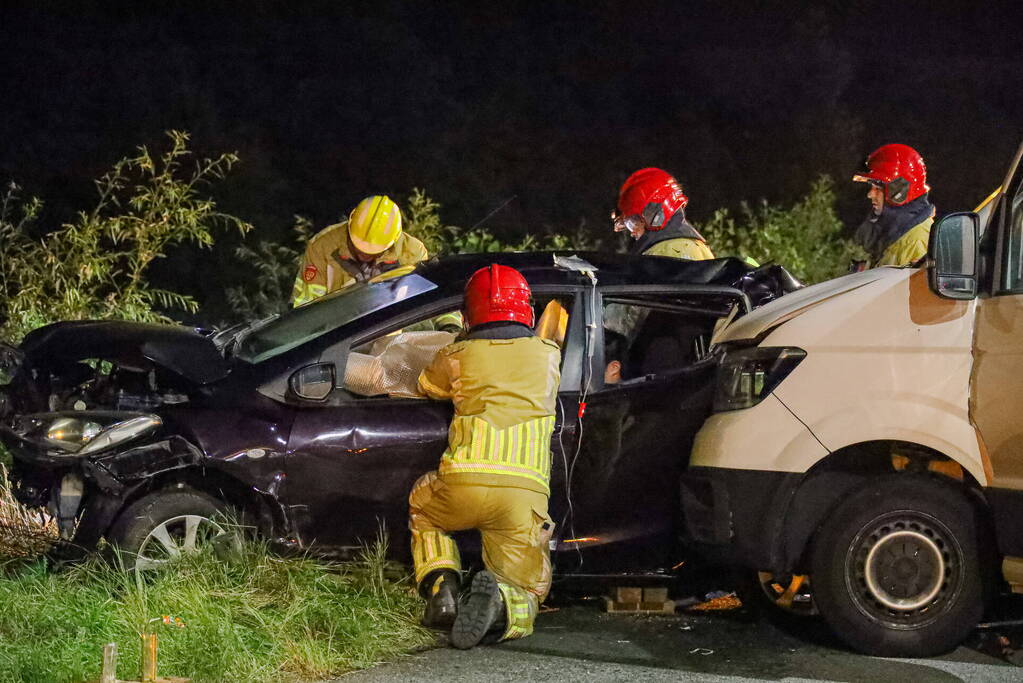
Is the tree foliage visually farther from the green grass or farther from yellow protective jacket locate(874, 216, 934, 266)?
yellow protective jacket locate(874, 216, 934, 266)

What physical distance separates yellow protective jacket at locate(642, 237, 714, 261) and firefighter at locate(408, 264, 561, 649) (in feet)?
5.37

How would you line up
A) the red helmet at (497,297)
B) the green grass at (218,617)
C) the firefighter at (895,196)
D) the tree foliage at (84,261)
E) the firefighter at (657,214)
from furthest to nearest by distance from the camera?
the tree foliage at (84,261) → the firefighter at (895,196) → the firefighter at (657,214) → the red helmet at (497,297) → the green grass at (218,617)

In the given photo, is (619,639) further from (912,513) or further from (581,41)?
(581,41)

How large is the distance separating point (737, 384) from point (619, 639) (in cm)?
116

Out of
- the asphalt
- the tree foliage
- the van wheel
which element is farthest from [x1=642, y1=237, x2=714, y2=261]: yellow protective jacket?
the tree foliage

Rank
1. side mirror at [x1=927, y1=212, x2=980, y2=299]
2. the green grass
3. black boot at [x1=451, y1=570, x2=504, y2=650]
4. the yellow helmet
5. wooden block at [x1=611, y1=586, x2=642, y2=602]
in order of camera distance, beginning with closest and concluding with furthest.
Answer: the green grass
side mirror at [x1=927, y1=212, x2=980, y2=299]
black boot at [x1=451, y1=570, x2=504, y2=650]
wooden block at [x1=611, y1=586, x2=642, y2=602]
the yellow helmet

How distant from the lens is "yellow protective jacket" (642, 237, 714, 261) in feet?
24.3

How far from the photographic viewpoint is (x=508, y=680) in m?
5.32

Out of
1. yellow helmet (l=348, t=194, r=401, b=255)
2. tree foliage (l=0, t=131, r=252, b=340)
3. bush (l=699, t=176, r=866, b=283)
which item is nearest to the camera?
yellow helmet (l=348, t=194, r=401, b=255)

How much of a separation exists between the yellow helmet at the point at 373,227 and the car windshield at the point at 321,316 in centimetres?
122

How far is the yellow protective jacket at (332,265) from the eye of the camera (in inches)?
319

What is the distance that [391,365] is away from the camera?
632 cm

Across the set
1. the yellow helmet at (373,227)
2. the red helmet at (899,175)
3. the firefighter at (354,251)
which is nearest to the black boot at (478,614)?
the firefighter at (354,251)

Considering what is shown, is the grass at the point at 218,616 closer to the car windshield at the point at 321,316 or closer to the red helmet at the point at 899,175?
the car windshield at the point at 321,316
